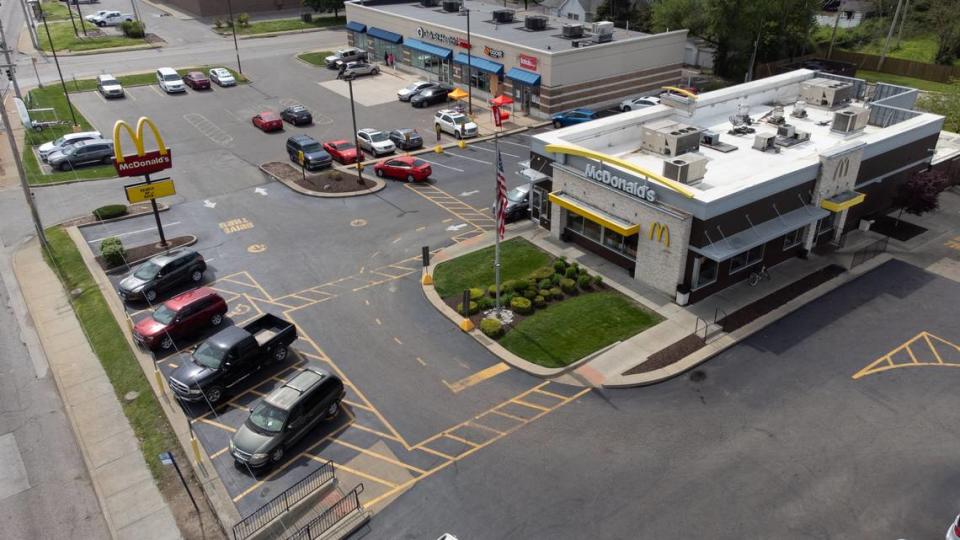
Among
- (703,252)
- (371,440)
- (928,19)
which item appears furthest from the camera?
(928,19)

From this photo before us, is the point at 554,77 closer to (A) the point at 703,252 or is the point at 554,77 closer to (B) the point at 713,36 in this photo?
(B) the point at 713,36

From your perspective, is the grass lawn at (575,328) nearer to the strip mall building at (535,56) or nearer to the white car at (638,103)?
the white car at (638,103)

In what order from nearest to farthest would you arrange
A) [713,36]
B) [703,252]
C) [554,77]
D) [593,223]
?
[703,252] → [593,223] → [554,77] → [713,36]

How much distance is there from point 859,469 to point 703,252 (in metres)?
10.6

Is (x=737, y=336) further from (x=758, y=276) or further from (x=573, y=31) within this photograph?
(x=573, y=31)

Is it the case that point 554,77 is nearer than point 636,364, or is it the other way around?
point 636,364

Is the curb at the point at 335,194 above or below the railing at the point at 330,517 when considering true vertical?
above

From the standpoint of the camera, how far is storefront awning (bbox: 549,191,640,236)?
102ft

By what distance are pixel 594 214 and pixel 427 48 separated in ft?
135

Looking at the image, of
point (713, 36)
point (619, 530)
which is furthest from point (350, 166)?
point (713, 36)

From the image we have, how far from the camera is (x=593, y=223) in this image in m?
34.4

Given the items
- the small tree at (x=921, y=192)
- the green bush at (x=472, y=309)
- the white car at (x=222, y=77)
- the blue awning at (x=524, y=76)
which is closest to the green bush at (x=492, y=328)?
the green bush at (x=472, y=309)

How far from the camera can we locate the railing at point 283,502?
63.3 feet

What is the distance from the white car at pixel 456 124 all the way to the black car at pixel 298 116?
1129 centimetres
